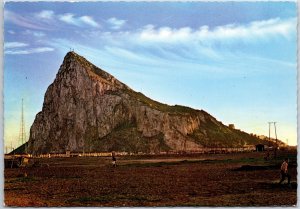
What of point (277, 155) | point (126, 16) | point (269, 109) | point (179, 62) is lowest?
point (277, 155)

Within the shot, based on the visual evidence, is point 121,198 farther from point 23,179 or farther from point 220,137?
point 220,137

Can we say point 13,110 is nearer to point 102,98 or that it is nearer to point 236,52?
point 236,52

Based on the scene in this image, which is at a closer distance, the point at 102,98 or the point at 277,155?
the point at 277,155

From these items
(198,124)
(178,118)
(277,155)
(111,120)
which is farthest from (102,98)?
(277,155)

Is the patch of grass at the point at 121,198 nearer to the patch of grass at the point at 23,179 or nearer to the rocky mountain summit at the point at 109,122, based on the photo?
the patch of grass at the point at 23,179

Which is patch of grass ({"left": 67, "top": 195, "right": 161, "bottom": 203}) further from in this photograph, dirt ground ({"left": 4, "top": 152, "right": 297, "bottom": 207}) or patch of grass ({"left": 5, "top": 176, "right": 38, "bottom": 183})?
patch of grass ({"left": 5, "top": 176, "right": 38, "bottom": 183})

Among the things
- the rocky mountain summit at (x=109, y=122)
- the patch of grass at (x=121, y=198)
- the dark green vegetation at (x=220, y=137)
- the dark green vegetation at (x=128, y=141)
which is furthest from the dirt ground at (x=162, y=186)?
the dark green vegetation at (x=128, y=141)
